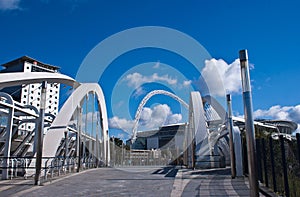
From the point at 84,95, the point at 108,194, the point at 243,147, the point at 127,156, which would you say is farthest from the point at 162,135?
the point at 108,194

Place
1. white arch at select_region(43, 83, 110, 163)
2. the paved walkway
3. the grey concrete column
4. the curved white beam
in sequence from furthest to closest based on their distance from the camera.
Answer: white arch at select_region(43, 83, 110, 163) < the grey concrete column < the curved white beam < the paved walkway

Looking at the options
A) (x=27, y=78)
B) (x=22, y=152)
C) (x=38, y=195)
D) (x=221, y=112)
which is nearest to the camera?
(x=38, y=195)

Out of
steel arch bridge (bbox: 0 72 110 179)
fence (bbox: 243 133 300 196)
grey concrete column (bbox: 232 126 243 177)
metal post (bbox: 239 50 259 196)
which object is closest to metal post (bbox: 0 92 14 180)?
steel arch bridge (bbox: 0 72 110 179)

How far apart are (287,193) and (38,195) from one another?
589 centimetres

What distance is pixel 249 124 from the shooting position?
4.93 metres

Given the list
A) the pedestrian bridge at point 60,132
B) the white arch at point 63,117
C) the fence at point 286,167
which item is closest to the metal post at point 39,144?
the pedestrian bridge at point 60,132

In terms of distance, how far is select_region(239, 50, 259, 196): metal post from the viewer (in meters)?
4.66

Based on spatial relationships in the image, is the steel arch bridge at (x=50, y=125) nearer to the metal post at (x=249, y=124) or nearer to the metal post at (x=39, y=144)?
the metal post at (x=39, y=144)

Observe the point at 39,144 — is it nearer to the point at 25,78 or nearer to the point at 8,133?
the point at 8,133

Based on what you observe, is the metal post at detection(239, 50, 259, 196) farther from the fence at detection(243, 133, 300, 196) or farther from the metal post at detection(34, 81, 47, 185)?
the metal post at detection(34, 81, 47, 185)

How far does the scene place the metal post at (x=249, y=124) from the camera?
4.66m

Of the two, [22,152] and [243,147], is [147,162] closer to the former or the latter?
[22,152]

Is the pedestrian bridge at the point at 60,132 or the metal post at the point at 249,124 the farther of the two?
the pedestrian bridge at the point at 60,132

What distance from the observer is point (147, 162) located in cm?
3938
